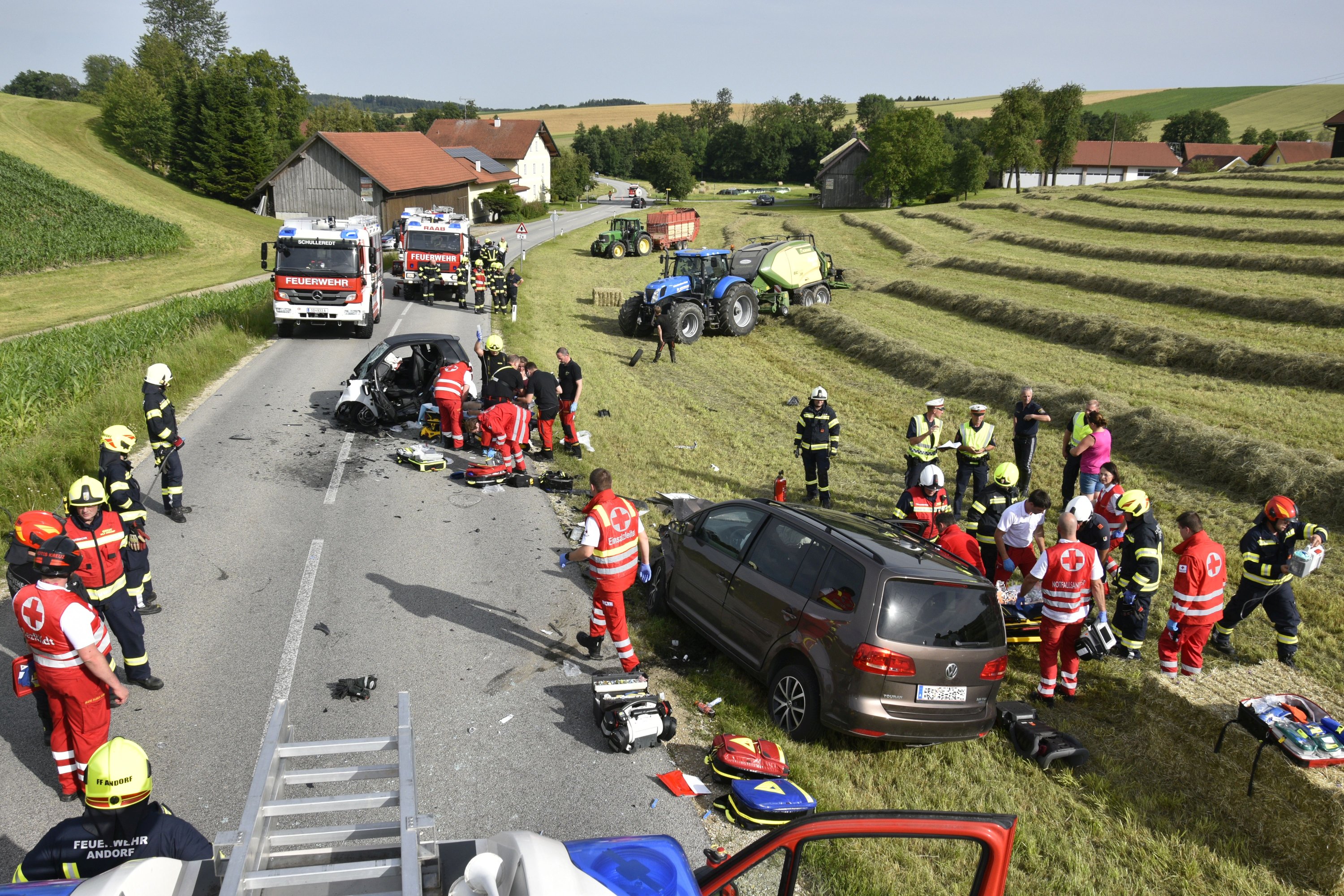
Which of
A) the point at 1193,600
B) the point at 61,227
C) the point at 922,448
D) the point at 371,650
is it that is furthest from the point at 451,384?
the point at 61,227

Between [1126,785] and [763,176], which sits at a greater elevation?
[763,176]

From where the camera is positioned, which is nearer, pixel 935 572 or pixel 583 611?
pixel 935 572

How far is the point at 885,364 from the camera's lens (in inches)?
811

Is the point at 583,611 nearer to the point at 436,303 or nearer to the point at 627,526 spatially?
the point at 627,526

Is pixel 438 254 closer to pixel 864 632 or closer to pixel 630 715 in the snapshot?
pixel 630 715

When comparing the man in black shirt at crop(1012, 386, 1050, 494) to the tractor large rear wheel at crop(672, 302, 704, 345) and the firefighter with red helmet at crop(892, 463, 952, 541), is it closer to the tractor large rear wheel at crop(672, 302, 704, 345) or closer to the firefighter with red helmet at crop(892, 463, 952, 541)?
the firefighter with red helmet at crop(892, 463, 952, 541)

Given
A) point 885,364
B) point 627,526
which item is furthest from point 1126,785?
point 885,364

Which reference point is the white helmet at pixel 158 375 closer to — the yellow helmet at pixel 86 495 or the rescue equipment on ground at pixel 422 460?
the rescue equipment on ground at pixel 422 460

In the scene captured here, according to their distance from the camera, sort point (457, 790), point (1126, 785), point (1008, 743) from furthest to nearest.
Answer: point (1008, 743) < point (1126, 785) < point (457, 790)

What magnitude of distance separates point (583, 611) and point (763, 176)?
340 feet

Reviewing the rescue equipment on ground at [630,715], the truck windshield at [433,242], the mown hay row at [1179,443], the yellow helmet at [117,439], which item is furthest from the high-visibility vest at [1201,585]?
the truck windshield at [433,242]

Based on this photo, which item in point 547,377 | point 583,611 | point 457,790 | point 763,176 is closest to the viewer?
point 457,790

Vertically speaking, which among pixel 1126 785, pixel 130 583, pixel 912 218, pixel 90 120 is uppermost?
pixel 90 120

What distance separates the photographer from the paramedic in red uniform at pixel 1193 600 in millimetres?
7004
